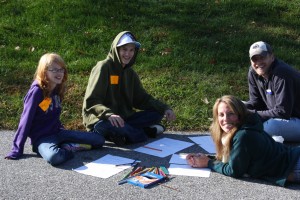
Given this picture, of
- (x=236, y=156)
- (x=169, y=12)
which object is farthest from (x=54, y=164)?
(x=169, y=12)

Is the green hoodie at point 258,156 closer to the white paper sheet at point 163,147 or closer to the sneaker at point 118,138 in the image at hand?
the white paper sheet at point 163,147

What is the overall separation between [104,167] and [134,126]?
111 centimetres

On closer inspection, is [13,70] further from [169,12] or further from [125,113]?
[169,12]

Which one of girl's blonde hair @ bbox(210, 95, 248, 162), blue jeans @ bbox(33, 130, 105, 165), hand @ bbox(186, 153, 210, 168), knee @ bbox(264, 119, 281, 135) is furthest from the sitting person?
knee @ bbox(264, 119, 281, 135)

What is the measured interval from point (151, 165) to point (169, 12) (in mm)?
5467

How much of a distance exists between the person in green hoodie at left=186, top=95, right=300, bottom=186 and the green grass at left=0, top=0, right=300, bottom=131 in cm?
178

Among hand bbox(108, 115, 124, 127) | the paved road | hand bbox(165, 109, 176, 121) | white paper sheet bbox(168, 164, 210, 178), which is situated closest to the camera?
the paved road

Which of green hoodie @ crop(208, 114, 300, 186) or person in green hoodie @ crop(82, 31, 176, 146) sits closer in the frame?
green hoodie @ crop(208, 114, 300, 186)

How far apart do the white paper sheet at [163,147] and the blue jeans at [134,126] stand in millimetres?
172

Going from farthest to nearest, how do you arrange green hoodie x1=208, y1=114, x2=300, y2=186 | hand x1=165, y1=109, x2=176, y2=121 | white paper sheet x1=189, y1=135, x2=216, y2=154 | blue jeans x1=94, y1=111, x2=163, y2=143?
hand x1=165, y1=109, x2=176, y2=121, blue jeans x1=94, y1=111, x2=163, y2=143, white paper sheet x1=189, y1=135, x2=216, y2=154, green hoodie x1=208, y1=114, x2=300, y2=186

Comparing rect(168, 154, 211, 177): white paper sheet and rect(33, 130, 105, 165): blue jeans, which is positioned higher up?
rect(33, 130, 105, 165): blue jeans

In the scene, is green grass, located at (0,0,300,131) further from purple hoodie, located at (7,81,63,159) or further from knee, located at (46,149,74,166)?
knee, located at (46,149,74,166)

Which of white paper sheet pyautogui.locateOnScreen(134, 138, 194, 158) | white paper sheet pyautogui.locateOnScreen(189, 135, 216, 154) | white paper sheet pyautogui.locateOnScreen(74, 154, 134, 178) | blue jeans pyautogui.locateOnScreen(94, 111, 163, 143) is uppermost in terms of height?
blue jeans pyautogui.locateOnScreen(94, 111, 163, 143)

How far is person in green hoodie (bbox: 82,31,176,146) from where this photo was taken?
5246mm
